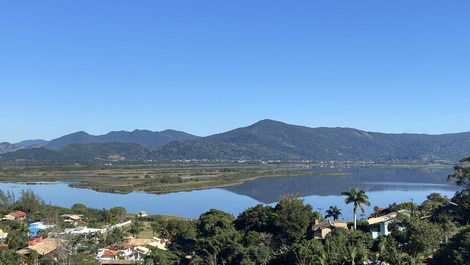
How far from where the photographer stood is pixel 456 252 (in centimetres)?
1559

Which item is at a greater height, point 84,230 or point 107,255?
point 84,230

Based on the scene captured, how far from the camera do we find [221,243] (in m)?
22.7

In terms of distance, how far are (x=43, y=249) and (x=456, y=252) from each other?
20512 millimetres

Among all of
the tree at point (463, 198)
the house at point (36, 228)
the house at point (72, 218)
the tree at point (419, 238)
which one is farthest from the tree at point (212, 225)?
the tree at point (463, 198)

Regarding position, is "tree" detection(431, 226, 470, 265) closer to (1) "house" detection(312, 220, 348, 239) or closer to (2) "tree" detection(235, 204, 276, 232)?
(1) "house" detection(312, 220, 348, 239)

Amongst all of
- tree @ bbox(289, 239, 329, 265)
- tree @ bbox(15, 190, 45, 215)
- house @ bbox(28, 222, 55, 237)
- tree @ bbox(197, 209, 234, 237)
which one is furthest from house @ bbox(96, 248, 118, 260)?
tree @ bbox(15, 190, 45, 215)

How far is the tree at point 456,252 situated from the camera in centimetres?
1545

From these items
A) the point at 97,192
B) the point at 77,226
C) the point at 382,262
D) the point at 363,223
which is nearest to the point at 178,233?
the point at 77,226

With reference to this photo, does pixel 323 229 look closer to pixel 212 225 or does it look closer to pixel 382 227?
pixel 382 227

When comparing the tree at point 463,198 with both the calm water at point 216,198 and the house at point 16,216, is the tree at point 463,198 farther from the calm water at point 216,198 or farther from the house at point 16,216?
the house at point 16,216

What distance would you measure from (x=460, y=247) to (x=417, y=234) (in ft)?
9.27

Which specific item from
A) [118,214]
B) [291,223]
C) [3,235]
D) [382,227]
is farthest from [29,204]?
[382,227]

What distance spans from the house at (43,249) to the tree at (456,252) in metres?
18.0

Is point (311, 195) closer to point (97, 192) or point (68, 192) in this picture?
point (97, 192)
